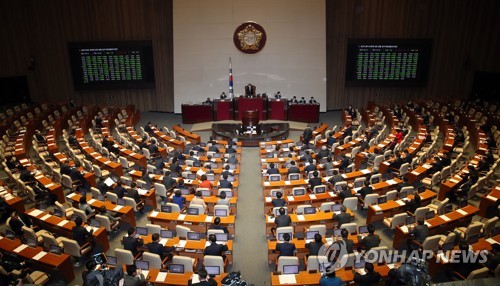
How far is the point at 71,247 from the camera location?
9656 millimetres

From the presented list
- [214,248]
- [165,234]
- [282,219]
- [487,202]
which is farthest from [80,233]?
[487,202]

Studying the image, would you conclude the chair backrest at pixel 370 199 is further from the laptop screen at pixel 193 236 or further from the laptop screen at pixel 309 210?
the laptop screen at pixel 193 236

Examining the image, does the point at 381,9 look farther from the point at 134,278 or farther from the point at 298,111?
the point at 134,278

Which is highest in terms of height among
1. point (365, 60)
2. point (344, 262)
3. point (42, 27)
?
point (42, 27)

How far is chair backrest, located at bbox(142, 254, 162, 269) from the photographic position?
879 centimetres

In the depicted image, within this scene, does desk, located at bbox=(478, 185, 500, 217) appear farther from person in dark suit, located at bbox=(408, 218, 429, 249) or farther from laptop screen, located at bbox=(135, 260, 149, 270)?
laptop screen, located at bbox=(135, 260, 149, 270)

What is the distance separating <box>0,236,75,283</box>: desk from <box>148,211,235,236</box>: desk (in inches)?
103

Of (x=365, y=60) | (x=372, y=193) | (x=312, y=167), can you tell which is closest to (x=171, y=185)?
(x=312, y=167)

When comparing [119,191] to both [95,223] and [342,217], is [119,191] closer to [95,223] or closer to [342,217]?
[95,223]

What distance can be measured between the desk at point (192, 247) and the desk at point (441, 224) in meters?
4.65

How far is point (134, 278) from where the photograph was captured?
306 inches

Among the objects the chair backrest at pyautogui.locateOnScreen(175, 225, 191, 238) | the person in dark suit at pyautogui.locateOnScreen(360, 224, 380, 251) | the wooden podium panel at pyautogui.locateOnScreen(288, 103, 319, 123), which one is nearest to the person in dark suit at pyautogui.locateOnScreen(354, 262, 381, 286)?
the person in dark suit at pyautogui.locateOnScreen(360, 224, 380, 251)

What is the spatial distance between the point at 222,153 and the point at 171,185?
3.95 metres

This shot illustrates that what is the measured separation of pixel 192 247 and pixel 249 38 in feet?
58.4
